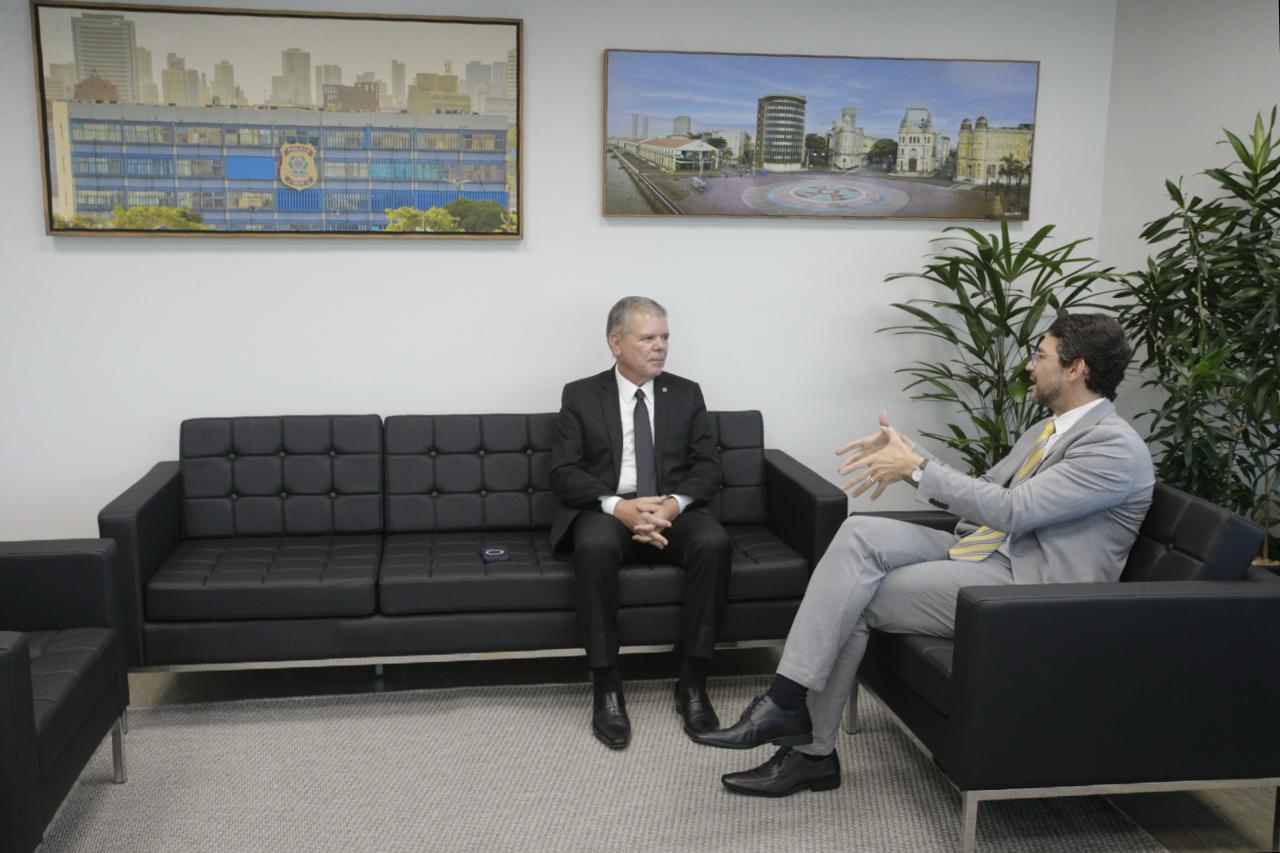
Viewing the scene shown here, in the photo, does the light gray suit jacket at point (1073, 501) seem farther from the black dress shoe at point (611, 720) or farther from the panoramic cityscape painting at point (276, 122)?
the panoramic cityscape painting at point (276, 122)

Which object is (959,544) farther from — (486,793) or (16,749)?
(16,749)

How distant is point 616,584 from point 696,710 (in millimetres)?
494

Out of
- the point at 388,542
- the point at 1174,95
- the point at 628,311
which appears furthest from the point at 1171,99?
the point at 388,542

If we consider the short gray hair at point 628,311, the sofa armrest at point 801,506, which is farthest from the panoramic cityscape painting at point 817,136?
the sofa armrest at point 801,506

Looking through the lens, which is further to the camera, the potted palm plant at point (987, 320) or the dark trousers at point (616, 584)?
the potted palm plant at point (987, 320)

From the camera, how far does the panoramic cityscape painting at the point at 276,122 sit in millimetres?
4172

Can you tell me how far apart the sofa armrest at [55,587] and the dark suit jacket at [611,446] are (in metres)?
1.46

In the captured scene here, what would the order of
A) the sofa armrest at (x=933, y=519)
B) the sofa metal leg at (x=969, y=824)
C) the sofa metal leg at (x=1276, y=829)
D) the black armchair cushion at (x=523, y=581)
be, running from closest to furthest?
the sofa metal leg at (x=969, y=824), the sofa metal leg at (x=1276, y=829), the sofa armrest at (x=933, y=519), the black armchair cushion at (x=523, y=581)

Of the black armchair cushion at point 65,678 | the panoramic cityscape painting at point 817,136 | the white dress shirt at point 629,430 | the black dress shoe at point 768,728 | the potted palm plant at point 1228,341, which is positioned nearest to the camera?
the black armchair cushion at point 65,678

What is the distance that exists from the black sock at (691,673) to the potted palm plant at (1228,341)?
1.74 m

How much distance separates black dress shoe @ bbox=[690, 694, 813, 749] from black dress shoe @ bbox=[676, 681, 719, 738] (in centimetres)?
30

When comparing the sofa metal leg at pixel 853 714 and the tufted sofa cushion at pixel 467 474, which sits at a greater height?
the tufted sofa cushion at pixel 467 474

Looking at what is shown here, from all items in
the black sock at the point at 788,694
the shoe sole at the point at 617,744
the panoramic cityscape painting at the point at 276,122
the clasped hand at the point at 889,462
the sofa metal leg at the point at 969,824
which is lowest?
the shoe sole at the point at 617,744

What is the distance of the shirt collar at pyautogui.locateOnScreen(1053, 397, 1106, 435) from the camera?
10.1 feet
